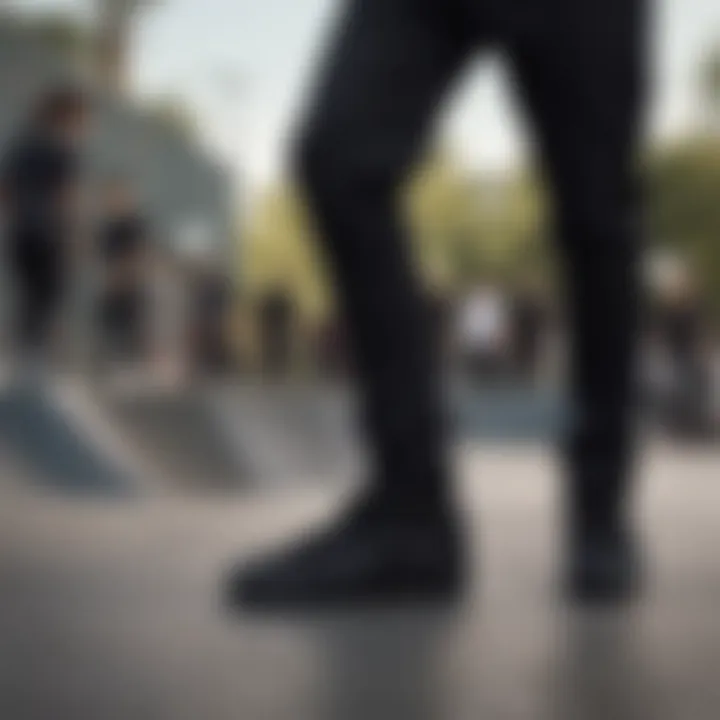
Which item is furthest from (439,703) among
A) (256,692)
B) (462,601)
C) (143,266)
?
(143,266)

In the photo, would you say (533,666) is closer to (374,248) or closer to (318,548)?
(318,548)

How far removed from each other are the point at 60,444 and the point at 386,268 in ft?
4.33

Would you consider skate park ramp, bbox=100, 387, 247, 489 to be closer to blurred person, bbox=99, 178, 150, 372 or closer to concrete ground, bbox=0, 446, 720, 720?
concrete ground, bbox=0, 446, 720, 720

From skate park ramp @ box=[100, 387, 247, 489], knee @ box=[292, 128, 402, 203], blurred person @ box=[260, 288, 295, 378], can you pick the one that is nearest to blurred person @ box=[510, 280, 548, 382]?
blurred person @ box=[260, 288, 295, 378]

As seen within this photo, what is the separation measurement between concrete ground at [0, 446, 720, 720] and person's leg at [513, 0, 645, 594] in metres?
0.13

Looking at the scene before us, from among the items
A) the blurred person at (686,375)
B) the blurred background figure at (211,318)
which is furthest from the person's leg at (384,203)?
the blurred person at (686,375)

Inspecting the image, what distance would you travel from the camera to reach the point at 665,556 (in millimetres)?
1516

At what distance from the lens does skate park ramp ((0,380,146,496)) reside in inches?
87.7

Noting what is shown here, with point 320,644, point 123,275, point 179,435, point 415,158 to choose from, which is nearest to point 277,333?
point 123,275

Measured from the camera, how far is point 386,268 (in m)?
1.24

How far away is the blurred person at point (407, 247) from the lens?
1219mm

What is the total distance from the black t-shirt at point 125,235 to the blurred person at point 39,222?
0.54 meters

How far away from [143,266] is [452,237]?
22.9 feet

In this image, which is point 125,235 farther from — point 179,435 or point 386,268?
point 386,268
